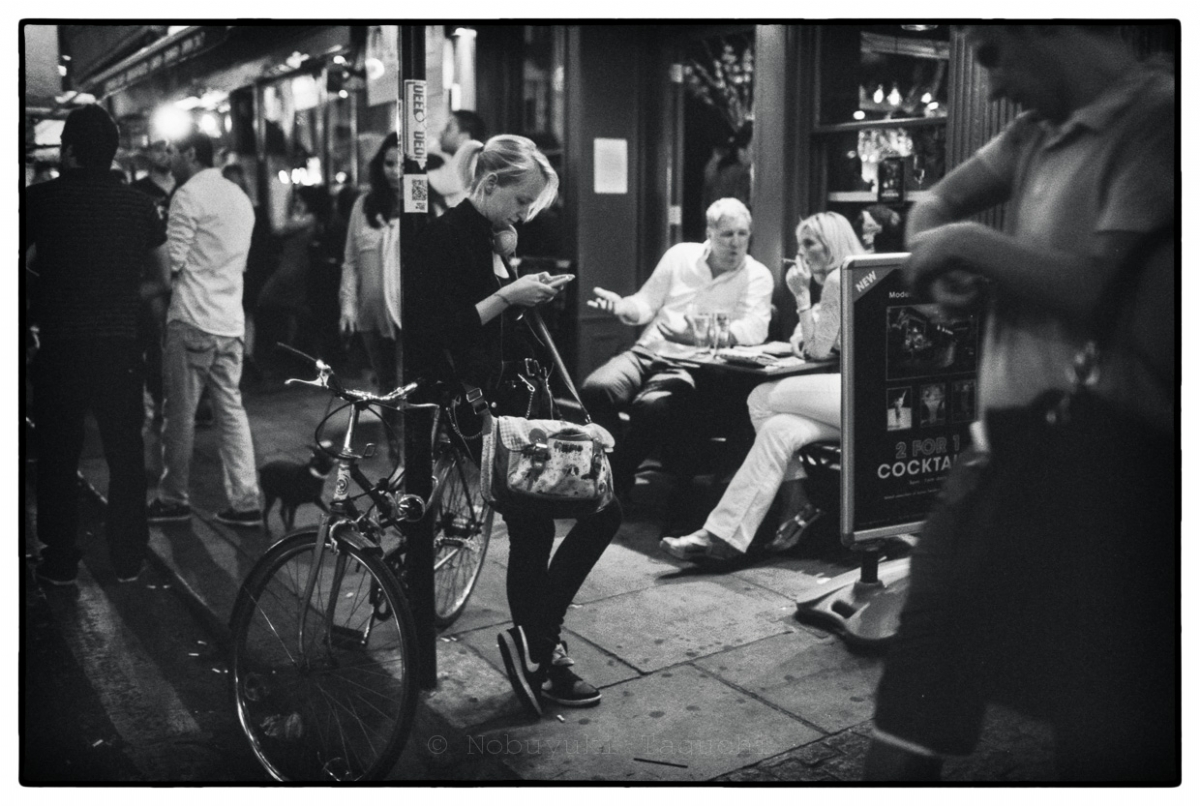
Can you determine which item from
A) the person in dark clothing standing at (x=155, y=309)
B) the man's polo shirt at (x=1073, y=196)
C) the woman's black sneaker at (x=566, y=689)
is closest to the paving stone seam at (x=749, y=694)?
the woman's black sneaker at (x=566, y=689)

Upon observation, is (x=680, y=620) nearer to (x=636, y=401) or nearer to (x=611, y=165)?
(x=636, y=401)

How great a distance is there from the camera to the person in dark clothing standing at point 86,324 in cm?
392

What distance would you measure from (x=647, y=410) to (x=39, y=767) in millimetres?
2916

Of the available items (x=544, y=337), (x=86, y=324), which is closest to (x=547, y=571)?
(x=544, y=337)

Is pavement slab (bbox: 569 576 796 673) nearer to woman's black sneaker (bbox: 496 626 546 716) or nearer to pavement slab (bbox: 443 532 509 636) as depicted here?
pavement slab (bbox: 443 532 509 636)

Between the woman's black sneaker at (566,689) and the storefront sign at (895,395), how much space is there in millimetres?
993

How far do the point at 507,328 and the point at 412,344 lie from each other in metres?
0.29

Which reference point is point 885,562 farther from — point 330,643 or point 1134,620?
point 330,643

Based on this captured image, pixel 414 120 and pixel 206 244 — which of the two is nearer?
pixel 414 120

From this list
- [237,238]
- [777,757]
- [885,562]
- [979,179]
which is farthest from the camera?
[237,238]

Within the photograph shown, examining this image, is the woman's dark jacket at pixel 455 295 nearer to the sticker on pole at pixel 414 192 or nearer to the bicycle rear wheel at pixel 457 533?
the sticker on pole at pixel 414 192

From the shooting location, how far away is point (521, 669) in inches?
158

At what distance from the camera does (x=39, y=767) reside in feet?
12.3

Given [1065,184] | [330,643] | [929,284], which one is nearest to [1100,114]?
[1065,184]
